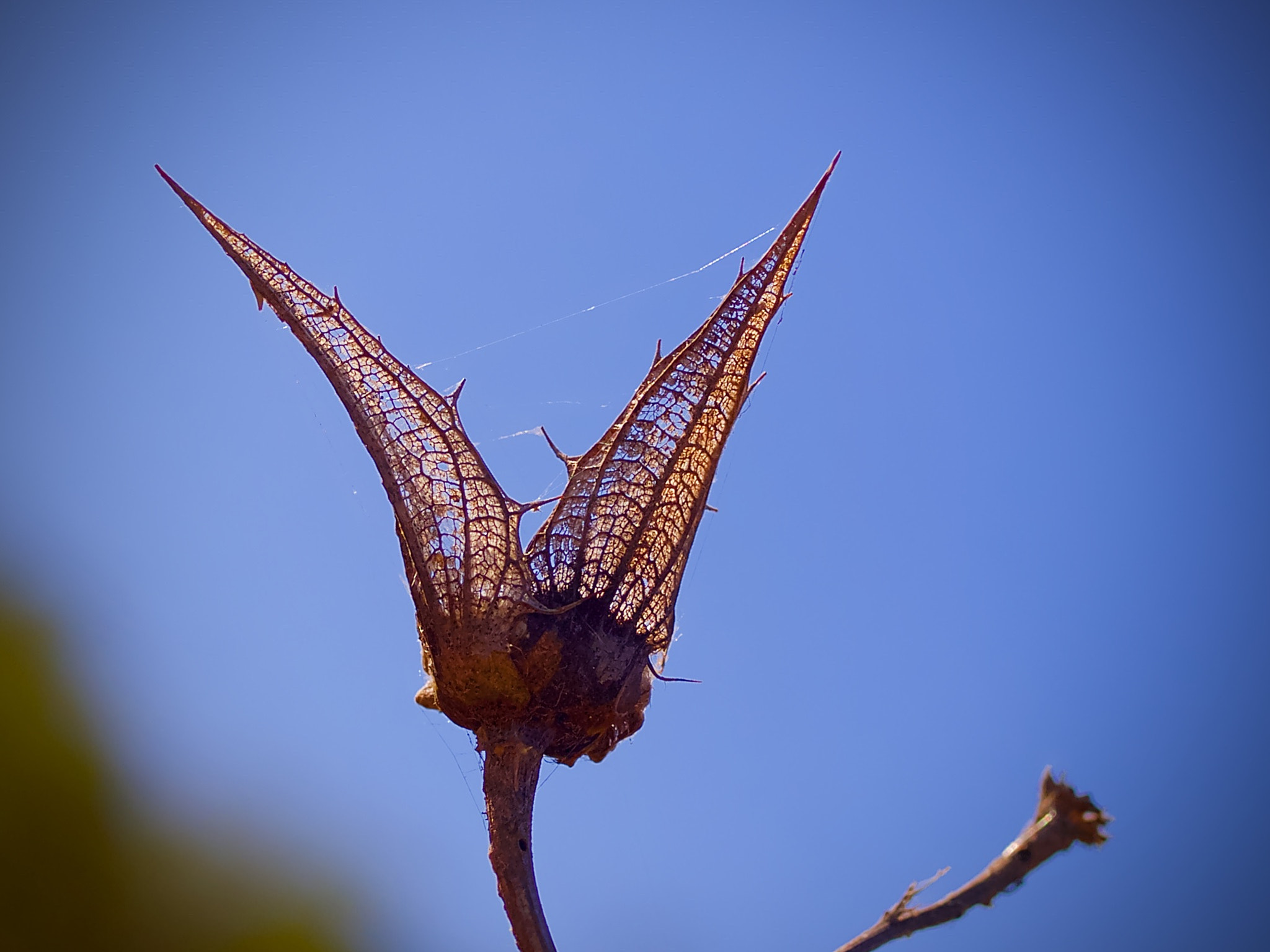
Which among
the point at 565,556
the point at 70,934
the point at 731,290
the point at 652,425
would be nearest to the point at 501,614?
the point at 565,556

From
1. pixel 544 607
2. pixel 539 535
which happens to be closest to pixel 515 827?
pixel 544 607

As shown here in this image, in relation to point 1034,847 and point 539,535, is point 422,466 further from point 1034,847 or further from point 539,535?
point 1034,847

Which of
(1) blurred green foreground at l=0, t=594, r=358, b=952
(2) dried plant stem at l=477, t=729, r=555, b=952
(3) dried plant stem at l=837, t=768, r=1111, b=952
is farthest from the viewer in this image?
(1) blurred green foreground at l=0, t=594, r=358, b=952

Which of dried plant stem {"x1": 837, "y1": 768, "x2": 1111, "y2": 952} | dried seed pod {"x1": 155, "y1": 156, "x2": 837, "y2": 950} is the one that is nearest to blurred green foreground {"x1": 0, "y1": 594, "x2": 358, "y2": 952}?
dried seed pod {"x1": 155, "y1": 156, "x2": 837, "y2": 950}

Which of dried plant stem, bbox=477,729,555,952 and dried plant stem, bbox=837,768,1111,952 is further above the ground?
dried plant stem, bbox=477,729,555,952

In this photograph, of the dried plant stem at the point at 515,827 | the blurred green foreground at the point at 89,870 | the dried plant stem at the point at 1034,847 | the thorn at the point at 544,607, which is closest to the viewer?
the dried plant stem at the point at 1034,847

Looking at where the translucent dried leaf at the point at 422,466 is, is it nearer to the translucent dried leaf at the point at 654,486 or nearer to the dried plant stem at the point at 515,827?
the translucent dried leaf at the point at 654,486

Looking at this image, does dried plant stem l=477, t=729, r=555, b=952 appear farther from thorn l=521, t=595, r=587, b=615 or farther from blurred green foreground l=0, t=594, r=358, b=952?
blurred green foreground l=0, t=594, r=358, b=952

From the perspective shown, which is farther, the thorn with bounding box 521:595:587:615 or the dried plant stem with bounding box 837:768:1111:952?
the thorn with bounding box 521:595:587:615

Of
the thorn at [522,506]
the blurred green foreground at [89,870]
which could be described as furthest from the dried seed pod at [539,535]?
the blurred green foreground at [89,870]
